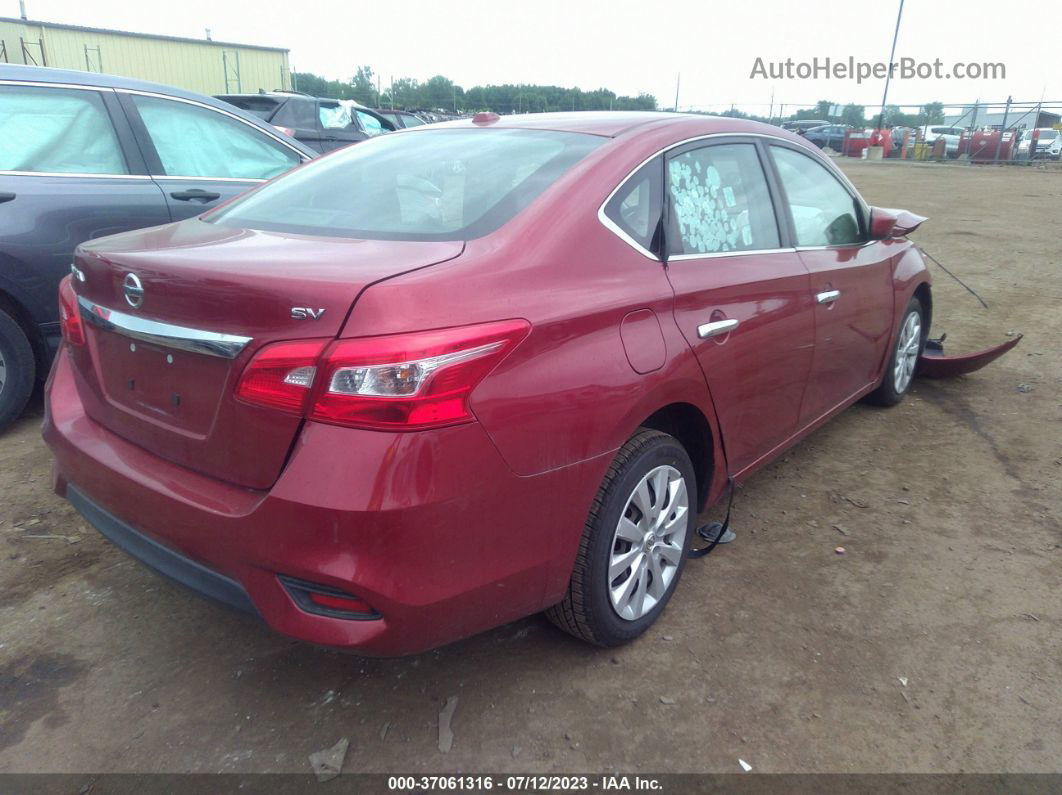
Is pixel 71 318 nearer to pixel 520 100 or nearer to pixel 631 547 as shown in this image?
pixel 631 547

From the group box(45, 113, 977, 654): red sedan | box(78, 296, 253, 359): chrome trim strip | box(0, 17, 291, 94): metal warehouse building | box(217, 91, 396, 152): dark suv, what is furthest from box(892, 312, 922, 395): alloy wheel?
box(0, 17, 291, 94): metal warehouse building

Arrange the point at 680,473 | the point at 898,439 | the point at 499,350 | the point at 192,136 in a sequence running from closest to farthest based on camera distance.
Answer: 1. the point at 499,350
2. the point at 680,473
3. the point at 898,439
4. the point at 192,136

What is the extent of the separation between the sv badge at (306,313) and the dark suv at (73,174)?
2727 millimetres

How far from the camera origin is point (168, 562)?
213 cm

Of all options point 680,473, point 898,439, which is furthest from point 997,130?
point 680,473

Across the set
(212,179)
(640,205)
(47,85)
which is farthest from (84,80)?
(640,205)

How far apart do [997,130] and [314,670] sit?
33.2 metres

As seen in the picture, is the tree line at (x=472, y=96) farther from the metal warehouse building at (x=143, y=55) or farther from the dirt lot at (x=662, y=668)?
the dirt lot at (x=662, y=668)

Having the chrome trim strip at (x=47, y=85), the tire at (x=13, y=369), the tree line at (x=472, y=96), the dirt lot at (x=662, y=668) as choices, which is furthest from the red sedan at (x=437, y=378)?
the tree line at (x=472, y=96)

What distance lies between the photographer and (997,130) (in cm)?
2891

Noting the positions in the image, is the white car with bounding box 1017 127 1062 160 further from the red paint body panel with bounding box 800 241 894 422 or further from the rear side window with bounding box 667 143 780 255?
the rear side window with bounding box 667 143 780 255

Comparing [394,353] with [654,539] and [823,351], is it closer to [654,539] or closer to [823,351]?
[654,539]

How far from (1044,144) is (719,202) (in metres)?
30.6

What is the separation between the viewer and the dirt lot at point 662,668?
2160 mm
